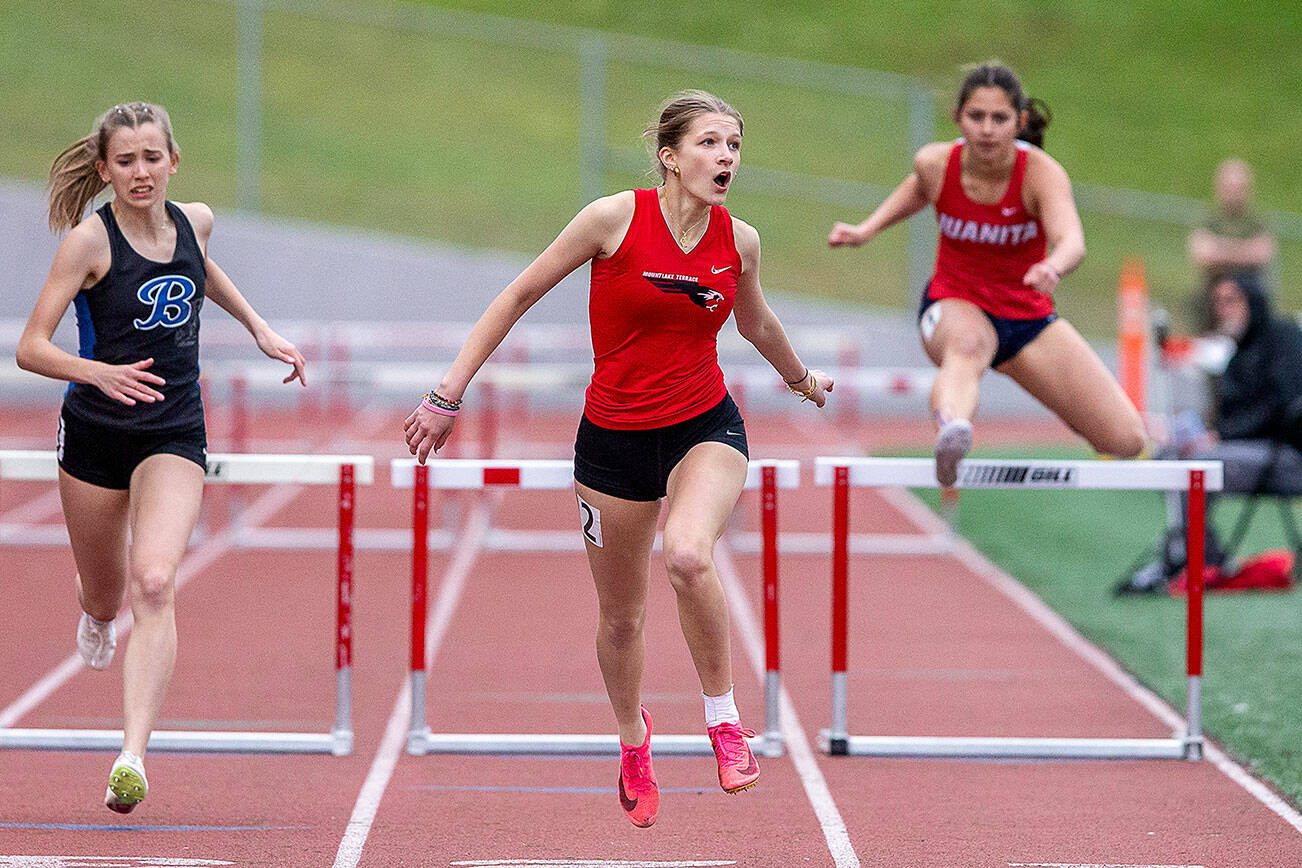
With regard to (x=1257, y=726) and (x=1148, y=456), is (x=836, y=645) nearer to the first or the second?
(x=1257, y=726)

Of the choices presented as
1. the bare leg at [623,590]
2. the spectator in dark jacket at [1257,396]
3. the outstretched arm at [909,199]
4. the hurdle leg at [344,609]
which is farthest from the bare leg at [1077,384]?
the spectator in dark jacket at [1257,396]

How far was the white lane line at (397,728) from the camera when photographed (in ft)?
14.8

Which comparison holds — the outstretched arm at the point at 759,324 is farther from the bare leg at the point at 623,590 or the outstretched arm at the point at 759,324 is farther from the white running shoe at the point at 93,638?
the white running shoe at the point at 93,638

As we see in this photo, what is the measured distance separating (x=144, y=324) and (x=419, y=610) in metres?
1.45

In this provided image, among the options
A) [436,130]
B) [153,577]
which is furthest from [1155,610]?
[436,130]

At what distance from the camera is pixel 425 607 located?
17.6 ft

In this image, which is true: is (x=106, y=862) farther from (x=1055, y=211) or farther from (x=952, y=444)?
(x=1055, y=211)

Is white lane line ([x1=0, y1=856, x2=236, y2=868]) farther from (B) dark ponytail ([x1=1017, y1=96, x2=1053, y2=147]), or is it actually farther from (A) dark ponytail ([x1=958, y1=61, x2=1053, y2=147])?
(B) dark ponytail ([x1=1017, y1=96, x2=1053, y2=147])

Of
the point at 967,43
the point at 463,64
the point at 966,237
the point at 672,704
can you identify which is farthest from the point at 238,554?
the point at 967,43

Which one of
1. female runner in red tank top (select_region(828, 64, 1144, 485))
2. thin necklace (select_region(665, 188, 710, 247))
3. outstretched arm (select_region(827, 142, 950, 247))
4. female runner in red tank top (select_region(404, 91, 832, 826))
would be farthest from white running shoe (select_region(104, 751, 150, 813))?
outstretched arm (select_region(827, 142, 950, 247))

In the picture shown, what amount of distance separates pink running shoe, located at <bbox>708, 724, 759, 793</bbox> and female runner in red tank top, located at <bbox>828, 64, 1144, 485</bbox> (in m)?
1.62

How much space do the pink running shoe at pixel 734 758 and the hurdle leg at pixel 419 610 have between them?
1.55 metres

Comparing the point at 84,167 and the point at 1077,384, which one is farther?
the point at 1077,384

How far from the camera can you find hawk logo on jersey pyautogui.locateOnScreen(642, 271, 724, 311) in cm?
397
